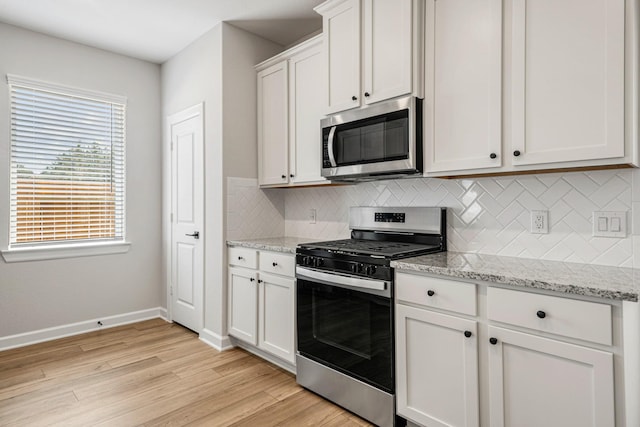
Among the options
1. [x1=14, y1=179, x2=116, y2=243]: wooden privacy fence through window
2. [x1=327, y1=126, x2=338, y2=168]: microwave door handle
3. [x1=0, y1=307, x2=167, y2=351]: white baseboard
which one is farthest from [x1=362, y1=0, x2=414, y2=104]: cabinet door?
[x1=0, y1=307, x2=167, y2=351]: white baseboard

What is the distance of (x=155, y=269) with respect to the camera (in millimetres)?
4031

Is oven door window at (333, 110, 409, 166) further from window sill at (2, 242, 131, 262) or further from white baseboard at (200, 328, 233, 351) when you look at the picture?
window sill at (2, 242, 131, 262)

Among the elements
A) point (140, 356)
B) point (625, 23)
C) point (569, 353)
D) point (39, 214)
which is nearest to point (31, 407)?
point (140, 356)

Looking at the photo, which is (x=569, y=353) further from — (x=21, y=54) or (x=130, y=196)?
(x=21, y=54)

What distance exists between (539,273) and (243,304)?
2.11 meters

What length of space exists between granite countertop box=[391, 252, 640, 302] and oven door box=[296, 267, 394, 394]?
27cm

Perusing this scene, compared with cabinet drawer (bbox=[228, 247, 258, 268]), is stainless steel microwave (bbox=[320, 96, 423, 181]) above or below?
above

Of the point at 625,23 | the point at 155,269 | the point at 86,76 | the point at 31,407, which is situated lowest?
the point at 31,407

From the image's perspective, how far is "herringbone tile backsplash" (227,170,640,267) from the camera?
1.73 m

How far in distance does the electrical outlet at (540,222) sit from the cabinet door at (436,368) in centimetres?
68

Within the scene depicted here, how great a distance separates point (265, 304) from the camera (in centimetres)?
273

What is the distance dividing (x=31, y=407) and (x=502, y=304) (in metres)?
2.69

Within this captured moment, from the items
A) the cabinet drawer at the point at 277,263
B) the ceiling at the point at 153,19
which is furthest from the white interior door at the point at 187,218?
the cabinet drawer at the point at 277,263

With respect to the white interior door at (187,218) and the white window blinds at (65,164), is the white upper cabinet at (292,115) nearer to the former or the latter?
the white interior door at (187,218)
